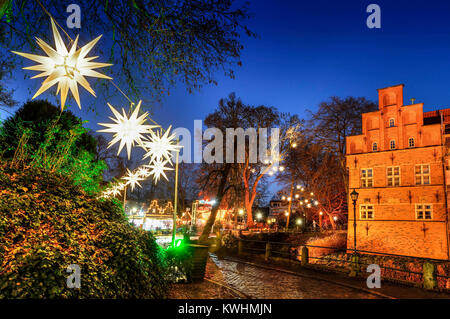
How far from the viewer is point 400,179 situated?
Answer: 2234 centimetres

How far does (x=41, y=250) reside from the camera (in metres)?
3.35

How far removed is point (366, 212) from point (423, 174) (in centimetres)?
513

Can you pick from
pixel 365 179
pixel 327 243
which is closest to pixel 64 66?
pixel 365 179

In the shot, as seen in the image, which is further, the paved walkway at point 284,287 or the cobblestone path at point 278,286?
the cobblestone path at point 278,286

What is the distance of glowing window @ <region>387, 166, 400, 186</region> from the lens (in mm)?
22587

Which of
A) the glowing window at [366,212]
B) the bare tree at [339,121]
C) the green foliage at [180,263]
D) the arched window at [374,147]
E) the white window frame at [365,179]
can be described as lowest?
the green foliage at [180,263]

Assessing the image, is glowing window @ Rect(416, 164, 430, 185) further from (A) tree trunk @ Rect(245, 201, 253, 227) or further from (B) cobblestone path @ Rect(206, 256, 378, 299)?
(A) tree trunk @ Rect(245, 201, 253, 227)

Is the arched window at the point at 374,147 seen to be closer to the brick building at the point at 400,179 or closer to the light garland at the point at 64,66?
the brick building at the point at 400,179

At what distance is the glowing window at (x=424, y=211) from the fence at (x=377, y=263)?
3274 millimetres

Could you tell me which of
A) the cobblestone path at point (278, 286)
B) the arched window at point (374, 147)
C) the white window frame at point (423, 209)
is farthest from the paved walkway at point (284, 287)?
the arched window at point (374, 147)

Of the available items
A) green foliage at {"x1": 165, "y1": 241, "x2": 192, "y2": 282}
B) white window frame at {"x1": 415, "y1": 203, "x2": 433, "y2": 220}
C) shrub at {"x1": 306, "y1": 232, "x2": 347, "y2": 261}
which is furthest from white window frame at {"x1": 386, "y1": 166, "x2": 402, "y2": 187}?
green foliage at {"x1": 165, "y1": 241, "x2": 192, "y2": 282}

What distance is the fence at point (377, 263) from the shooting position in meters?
9.72
